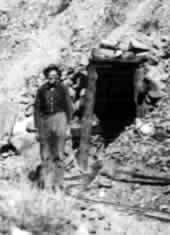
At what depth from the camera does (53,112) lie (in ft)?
32.9

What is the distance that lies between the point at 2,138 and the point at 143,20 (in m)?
4.82

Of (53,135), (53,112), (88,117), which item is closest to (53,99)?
(53,112)

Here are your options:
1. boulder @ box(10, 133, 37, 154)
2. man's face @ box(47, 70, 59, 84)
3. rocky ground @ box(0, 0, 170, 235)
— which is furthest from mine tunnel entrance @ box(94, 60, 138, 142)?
man's face @ box(47, 70, 59, 84)

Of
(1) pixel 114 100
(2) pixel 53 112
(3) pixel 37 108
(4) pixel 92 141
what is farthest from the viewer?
(1) pixel 114 100

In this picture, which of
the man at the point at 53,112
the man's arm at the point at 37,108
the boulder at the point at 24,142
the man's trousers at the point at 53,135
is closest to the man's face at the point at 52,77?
the man at the point at 53,112

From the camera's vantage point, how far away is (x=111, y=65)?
44.0 ft

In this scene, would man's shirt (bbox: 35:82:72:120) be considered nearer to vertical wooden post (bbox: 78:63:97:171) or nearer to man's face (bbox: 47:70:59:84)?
man's face (bbox: 47:70:59:84)

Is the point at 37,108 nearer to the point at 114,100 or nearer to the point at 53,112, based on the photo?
the point at 53,112

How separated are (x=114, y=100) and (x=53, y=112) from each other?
5.19 meters

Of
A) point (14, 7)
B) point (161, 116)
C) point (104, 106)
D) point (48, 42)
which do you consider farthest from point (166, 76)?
point (14, 7)

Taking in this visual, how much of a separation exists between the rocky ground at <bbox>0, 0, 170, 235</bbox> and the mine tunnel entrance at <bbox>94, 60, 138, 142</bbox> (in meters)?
0.61

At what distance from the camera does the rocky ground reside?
25.2ft

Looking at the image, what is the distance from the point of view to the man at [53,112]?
9.95 meters

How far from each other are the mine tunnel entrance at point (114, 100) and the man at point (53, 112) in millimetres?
3974
